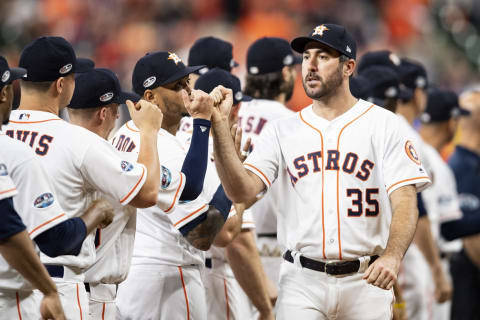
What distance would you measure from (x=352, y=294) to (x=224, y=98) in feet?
4.14

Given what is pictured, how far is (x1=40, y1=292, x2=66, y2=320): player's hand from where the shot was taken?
340 cm

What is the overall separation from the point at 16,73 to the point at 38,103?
1.17 ft

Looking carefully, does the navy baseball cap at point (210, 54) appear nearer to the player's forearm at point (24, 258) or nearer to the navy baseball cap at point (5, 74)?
the navy baseball cap at point (5, 74)

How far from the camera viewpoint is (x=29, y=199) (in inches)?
143

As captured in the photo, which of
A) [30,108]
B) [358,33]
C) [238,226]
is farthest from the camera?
[358,33]

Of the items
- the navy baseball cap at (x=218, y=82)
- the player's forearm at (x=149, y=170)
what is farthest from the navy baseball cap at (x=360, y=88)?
the player's forearm at (x=149, y=170)

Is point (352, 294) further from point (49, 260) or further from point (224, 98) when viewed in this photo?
point (49, 260)

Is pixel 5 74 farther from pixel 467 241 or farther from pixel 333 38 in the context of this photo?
pixel 467 241

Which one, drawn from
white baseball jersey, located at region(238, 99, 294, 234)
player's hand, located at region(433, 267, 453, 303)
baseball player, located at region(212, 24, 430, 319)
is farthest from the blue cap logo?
player's hand, located at region(433, 267, 453, 303)

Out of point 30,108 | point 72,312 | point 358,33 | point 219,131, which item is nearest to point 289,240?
point 219,131

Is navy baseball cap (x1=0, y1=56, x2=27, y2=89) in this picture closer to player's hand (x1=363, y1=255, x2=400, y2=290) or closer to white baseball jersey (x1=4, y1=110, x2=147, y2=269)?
white baseball jersey (x1=4, y1=110, x2=147, y2=269)

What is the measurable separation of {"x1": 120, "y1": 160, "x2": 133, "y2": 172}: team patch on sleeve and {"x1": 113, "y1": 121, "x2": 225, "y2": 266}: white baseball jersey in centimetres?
55

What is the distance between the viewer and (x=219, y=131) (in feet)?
14.0

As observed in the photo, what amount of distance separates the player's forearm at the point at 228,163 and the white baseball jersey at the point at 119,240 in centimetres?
22
